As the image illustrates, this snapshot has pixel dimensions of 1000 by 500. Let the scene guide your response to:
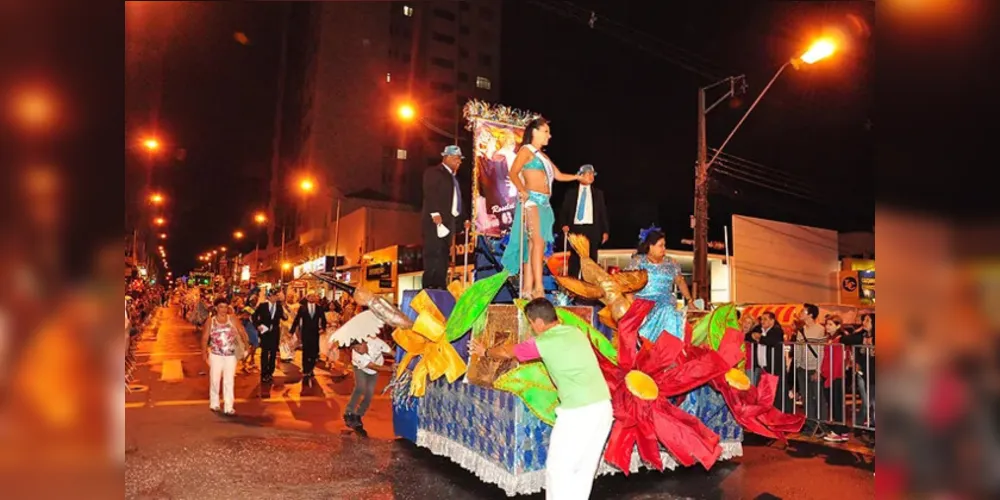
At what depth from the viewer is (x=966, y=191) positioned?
5.17 feet

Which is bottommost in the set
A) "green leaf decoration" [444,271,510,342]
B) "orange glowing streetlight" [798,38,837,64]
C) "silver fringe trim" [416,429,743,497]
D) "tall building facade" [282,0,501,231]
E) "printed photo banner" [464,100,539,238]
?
"silver fringe trim" [416,429,743,497]

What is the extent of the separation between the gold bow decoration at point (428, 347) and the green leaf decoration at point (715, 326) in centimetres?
254

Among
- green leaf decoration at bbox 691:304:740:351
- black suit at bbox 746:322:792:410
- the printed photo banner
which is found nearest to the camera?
green leaf decoration at bbox 691:304:740:351

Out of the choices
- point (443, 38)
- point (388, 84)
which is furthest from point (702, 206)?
point (443, 38)

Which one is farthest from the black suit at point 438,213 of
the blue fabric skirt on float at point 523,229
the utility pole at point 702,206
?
the utility pole at point 702,206

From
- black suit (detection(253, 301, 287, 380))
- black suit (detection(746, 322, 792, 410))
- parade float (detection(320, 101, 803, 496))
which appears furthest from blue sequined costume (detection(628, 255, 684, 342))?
black suit (detection(253, 301, 287, 380))

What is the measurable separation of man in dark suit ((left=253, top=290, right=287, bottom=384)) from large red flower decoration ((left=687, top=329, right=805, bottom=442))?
871 centimetres

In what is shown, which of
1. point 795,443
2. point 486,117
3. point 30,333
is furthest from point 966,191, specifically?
point 486,117

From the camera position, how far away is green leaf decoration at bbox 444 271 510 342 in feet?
19.9

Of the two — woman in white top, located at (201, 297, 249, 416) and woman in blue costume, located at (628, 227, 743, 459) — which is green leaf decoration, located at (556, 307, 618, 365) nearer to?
woman in blue costume, located at (628, 227, 743, 459)

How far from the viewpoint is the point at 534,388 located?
523 cm

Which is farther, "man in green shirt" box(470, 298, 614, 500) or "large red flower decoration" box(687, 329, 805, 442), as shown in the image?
"large red flower decoration" box(687, 329, 805, 442)

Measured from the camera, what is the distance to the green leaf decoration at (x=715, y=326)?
6680 mm

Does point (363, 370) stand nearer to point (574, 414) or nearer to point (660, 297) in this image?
point (660, 297)
